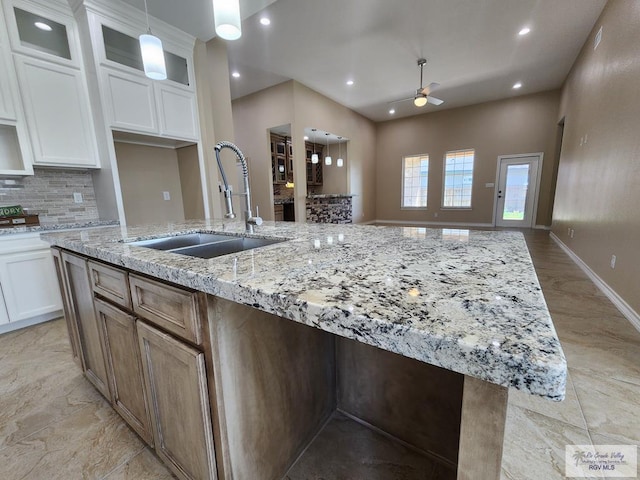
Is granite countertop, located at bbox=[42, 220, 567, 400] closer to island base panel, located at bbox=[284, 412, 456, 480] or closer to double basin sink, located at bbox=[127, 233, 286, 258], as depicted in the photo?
double basin sink, located at bbox=[127, 233, 286, 258]

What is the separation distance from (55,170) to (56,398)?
2.34 m

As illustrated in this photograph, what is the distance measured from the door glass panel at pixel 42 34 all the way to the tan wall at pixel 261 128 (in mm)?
3301

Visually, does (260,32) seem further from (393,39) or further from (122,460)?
(122,460)

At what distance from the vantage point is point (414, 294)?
1.71 feet


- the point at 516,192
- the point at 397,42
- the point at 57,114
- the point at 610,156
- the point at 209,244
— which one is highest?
the point at 397,42

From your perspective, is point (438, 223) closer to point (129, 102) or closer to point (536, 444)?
point (536, 444)

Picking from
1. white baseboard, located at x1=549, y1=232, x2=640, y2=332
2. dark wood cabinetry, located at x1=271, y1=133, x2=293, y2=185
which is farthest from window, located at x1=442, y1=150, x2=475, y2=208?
dark wood cabinetry, located at x1=271, y1=133, x2=293, y2=185

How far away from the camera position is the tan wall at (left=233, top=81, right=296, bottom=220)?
5.38 meters

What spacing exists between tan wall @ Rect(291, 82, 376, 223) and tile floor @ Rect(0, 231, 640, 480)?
4283mm

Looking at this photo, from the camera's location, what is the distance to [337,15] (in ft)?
11.0

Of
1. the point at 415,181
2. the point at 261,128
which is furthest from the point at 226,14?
the point at 415,181

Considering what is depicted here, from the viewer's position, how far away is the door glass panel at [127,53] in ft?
8.64

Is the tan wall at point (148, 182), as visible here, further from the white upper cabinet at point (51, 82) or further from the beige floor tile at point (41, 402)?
the beige floor tile at point (41, 402)

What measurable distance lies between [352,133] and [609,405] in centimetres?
683
